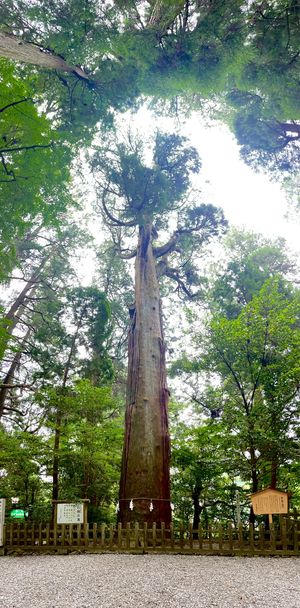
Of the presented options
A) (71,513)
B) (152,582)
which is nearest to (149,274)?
(71,513)

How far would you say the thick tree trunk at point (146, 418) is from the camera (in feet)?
22.1

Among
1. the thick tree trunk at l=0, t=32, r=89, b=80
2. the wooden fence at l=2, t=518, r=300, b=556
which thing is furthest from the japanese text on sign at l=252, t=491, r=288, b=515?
the thick tree trunk at l=0, t=32, r=89, b=80

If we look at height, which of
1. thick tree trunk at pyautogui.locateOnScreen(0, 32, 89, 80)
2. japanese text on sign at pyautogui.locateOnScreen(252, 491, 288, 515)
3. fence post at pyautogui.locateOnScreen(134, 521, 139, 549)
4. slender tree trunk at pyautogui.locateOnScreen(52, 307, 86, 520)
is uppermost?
thick tree trunk at pyautogui.locateOnScreen(0, 32, 89, 80)

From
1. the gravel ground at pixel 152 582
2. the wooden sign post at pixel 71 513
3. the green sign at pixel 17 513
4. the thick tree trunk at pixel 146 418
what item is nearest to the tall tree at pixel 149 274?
the thick tree trunk at pixel 146 418

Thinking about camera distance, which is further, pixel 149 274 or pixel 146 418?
pixel 149 274

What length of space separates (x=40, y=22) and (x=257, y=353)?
731cm

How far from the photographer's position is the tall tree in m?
6.96

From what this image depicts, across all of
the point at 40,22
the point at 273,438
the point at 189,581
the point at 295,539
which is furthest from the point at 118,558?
the point at 40,22

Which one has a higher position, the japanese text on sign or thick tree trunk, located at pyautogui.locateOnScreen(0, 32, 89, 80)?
thick tree trunk, located at pyautogui.locateOnScreen(0, 32, 89, 80)

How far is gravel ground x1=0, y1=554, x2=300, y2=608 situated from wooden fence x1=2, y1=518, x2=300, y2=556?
37 centimetres

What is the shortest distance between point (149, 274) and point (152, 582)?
7.50 metres

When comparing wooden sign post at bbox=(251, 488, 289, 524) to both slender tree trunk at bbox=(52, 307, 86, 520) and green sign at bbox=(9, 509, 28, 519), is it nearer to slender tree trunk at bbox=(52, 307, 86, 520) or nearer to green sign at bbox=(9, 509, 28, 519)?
slender tree trunk at bbox=(52, 307, 86, 520)

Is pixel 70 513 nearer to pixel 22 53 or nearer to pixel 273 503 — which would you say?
pixel 273 503

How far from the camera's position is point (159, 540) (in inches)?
230
